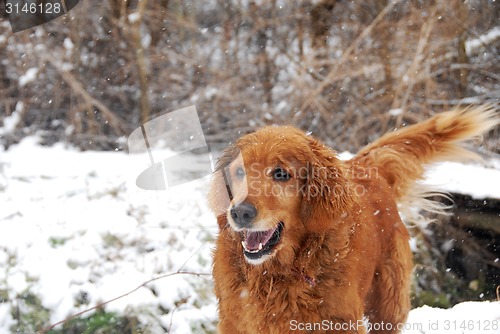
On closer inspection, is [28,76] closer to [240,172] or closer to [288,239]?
Result: [240,172]

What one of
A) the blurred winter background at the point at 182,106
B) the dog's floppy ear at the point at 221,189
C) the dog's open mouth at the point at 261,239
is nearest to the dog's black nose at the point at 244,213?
the dog's open mouth at the point at 261,239

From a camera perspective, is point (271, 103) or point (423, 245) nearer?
point (423, 245)

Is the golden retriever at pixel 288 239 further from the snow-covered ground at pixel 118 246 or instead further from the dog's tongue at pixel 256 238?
the snow-covered ground at pixel 118 246

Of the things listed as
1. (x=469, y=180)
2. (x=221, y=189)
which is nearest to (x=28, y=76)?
(x=221, y=189)

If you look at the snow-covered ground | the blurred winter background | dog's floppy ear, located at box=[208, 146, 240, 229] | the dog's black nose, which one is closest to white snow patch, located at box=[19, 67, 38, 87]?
the blurred winter background

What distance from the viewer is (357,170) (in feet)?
11.5

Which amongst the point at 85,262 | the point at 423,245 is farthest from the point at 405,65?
the point at 85,262

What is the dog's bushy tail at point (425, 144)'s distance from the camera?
3.82 m

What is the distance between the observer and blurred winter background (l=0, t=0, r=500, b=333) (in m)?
4.64

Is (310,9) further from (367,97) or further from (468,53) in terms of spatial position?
(468,53)

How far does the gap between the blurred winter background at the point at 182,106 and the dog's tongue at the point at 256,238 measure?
200 centimetres

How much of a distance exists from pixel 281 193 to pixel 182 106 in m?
6.99

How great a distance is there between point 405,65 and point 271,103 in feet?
7.87

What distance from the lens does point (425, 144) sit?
3.96 meters
